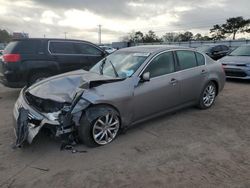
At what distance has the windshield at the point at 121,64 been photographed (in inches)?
189

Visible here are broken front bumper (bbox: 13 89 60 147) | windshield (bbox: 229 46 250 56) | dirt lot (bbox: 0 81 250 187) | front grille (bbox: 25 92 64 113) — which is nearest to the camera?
dirt lot (bbox: 0 81 250 187)

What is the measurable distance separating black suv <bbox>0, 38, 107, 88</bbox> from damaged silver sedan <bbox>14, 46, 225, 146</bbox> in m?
2.52

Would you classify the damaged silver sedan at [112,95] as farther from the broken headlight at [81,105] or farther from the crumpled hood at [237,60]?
the crumpled hood at [237,60]

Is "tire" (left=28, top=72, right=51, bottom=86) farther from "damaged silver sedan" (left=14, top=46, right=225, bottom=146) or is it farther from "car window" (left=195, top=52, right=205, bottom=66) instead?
"car window" (left=195, top=52, right=205, bottom=66)

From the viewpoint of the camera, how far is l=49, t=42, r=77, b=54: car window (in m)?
7.90

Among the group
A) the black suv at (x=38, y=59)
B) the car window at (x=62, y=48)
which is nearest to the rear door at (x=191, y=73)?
the black suv at (x=38, y=59)

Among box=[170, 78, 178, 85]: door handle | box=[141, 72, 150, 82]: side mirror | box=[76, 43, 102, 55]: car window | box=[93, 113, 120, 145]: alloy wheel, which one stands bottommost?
box=[93, 113, 120, 145]: alloy wheel

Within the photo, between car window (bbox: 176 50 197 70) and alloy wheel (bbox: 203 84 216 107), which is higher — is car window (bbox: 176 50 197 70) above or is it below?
above

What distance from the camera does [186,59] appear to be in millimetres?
5727

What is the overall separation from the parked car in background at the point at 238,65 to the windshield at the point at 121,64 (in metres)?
5.96

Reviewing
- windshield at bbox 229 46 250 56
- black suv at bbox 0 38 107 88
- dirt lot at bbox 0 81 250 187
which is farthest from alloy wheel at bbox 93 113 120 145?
windshield at bbox 229 46 250 56

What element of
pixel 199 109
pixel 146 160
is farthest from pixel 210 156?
pixel 199 109

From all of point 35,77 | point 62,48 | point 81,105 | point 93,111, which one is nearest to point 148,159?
point 93,111

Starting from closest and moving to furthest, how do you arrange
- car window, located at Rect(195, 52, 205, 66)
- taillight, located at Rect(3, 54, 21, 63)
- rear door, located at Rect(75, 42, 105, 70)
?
car window, located at Rect(195, 52, 205, 66)
taillight, located at Rect(3, 54, 21, 63)
rear door, located at Rect(75, 42, 105, 70)
